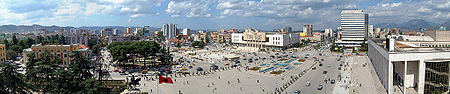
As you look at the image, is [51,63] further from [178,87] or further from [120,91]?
[178,87]

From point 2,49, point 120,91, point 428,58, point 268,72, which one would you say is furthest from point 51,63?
point 428,58

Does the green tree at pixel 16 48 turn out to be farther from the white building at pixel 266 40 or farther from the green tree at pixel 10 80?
the white building at pixel 266 40

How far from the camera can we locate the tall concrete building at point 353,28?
7119 cm

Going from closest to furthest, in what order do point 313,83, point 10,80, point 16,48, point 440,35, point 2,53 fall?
point 10,80, point 313,83, point 440,35, point 2,53, point 16,48

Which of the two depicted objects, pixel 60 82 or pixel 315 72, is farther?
pixel 315 72

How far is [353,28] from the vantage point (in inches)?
2849

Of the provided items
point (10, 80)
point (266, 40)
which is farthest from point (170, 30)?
point (10, 80)

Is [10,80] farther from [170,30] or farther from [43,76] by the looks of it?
[170,30]

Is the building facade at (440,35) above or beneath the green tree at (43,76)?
above

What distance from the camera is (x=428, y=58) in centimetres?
2009

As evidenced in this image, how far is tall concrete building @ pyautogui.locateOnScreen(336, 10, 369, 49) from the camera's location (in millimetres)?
71188

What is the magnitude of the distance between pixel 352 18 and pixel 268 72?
48811 mm

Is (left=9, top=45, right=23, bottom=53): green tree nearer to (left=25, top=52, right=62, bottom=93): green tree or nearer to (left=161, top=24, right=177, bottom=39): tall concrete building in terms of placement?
(left=25, top=52, right=62, bottom=93): green tree

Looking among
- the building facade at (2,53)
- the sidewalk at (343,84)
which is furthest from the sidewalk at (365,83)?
the building facade at (2,53)
